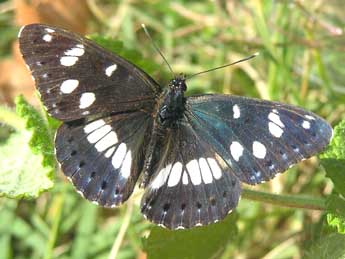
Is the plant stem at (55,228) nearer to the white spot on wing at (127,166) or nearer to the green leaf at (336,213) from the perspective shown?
the white spot on wing at (127,166)

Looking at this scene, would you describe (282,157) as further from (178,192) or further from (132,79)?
(132,79)

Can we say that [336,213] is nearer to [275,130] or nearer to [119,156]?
[275,130]

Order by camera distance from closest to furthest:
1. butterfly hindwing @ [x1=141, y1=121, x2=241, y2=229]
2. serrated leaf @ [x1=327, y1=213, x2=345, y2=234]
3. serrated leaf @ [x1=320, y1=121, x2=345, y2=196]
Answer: butterfly hindwing @ [x1=141, y1=121, x2=241, y2=229] → serrated leaf @ [x1=327, y1=213, x2=345, y2=234] → serrated leaf @ [x1=320, y1=121, x2=345, y2=196]

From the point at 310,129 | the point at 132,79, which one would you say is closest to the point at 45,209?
the point at 132,79

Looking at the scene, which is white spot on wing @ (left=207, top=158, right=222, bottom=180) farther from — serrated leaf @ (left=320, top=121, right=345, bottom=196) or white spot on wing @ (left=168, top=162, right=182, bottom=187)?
serrated leaf @ (left=320, top=121, right=345, bottom=196)

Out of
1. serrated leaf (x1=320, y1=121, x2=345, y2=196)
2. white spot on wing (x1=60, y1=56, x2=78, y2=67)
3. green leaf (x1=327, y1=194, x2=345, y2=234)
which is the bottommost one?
green leaf (x1=327, y1=194, x2=345, y2=234)

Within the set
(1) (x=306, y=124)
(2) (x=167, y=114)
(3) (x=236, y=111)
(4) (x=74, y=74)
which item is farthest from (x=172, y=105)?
(1) (x=306, y=124)

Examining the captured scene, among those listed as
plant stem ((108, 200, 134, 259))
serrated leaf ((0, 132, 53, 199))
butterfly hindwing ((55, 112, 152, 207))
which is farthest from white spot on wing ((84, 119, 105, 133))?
plant stem ((108, 200, 134, 259))
